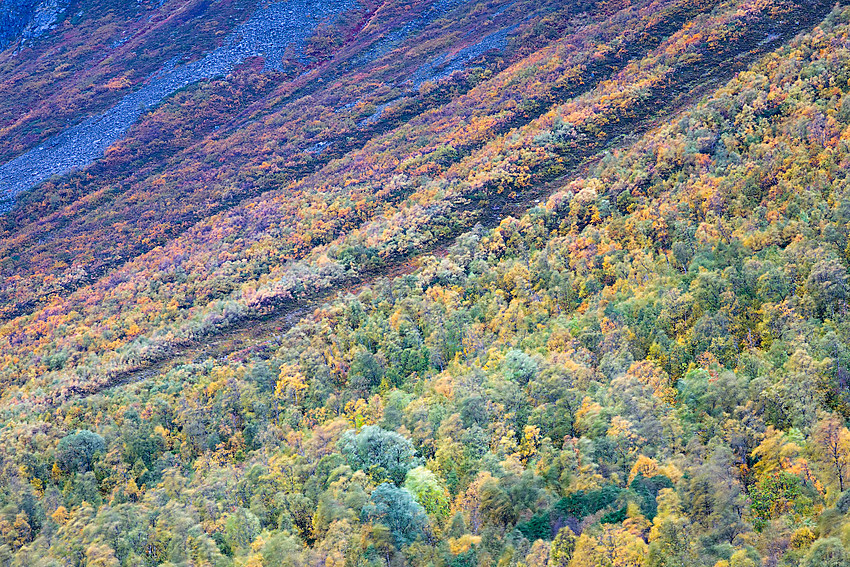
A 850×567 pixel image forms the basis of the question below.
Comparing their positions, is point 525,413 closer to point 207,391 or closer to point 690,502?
point 690,502

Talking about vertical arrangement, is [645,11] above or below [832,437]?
above

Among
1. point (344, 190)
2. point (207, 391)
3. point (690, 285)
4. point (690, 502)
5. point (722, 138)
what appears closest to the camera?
point (690, 502)

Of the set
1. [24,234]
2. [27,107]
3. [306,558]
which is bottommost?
[306,558]

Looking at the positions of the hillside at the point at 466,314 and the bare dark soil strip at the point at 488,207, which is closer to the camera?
the hillside at the point at 466,314

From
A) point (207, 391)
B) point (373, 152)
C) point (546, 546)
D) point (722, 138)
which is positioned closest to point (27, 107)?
point (373, 152)

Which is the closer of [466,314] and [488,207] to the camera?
[466,314]

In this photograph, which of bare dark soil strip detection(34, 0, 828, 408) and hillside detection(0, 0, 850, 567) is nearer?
hillside detection(0, 0, 850, 567)

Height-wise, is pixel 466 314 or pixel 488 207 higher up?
pixel 466 314

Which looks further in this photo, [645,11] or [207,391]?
[645,11]
